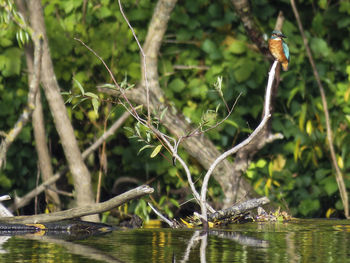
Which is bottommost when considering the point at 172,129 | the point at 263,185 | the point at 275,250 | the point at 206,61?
the point at 275,250

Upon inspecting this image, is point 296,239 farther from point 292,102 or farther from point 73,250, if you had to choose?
point 292,102

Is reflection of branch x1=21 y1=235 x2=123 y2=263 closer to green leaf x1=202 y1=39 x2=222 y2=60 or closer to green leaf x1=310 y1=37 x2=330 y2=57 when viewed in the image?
green leaf x1=202 y1=39 x2=222 y2=60

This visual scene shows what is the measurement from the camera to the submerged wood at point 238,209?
4844mm

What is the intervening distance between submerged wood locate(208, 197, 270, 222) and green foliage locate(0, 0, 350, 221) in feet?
5.38

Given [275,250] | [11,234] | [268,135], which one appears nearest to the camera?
[275,250]

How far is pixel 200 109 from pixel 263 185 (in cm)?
95

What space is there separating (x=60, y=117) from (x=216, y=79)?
1499 mm

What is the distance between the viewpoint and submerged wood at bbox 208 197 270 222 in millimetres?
4844

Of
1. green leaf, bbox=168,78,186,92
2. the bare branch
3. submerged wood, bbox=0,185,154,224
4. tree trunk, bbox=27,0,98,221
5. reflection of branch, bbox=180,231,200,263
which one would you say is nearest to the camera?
reflection of branch, bbox=180,231,200,263

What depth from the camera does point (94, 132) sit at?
23.6 feet

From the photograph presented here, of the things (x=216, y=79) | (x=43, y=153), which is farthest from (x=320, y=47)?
(x=43, y=153)

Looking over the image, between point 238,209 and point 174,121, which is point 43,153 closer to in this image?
point 174,121

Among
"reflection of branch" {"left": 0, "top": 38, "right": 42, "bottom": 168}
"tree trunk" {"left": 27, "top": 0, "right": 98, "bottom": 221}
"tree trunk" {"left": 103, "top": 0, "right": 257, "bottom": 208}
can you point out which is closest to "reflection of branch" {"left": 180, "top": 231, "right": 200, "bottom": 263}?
"tree trunk" {"left": 103, "top": 0, "right": 257, "bottom": 208}

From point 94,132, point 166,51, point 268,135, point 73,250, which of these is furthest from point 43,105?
point 73,250
